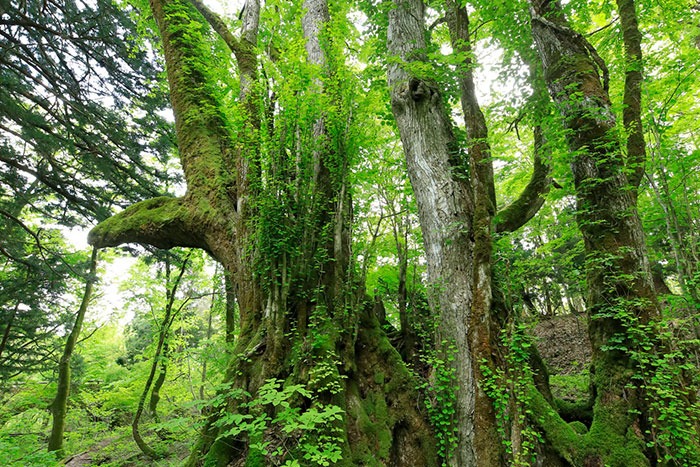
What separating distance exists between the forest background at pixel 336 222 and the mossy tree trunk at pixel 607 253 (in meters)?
0.07

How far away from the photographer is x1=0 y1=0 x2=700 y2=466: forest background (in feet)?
9.15

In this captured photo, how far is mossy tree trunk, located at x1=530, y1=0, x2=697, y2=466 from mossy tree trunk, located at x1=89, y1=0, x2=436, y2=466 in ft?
5.15

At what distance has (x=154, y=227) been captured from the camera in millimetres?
4582

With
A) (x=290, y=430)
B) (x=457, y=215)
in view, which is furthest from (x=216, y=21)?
(x=290, y=430)

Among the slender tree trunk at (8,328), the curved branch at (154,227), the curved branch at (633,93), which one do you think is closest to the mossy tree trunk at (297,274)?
the curved branch at (154,227)

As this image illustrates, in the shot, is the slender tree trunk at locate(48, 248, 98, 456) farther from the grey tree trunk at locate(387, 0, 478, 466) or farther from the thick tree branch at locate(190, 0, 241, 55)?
the grey tree trunk at locate(387, 0, 478, 466)

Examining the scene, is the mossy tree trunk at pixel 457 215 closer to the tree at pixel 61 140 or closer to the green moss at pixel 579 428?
the green moss at pixel 579 428

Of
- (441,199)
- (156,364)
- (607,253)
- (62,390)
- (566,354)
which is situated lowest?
(62,390)

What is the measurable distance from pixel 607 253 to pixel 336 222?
116 inches

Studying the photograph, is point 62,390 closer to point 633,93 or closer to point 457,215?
point 457,215

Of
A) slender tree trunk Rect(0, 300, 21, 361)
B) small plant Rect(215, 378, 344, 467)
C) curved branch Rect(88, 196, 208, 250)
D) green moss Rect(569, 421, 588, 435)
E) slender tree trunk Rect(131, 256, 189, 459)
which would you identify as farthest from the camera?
slender tree trunk Rect(0, 300, 21, 361)

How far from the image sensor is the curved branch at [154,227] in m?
4.50

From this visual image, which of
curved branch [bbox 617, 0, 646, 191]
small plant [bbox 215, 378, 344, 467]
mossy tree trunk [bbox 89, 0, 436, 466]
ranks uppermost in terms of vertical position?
curved branch [bbox 617, 0, 646, 191]

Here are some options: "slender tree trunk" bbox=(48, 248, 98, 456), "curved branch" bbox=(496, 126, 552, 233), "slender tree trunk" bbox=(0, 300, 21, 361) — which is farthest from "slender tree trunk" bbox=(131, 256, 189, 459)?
"curved branch" bbox=(496, 126, 552, 233)
